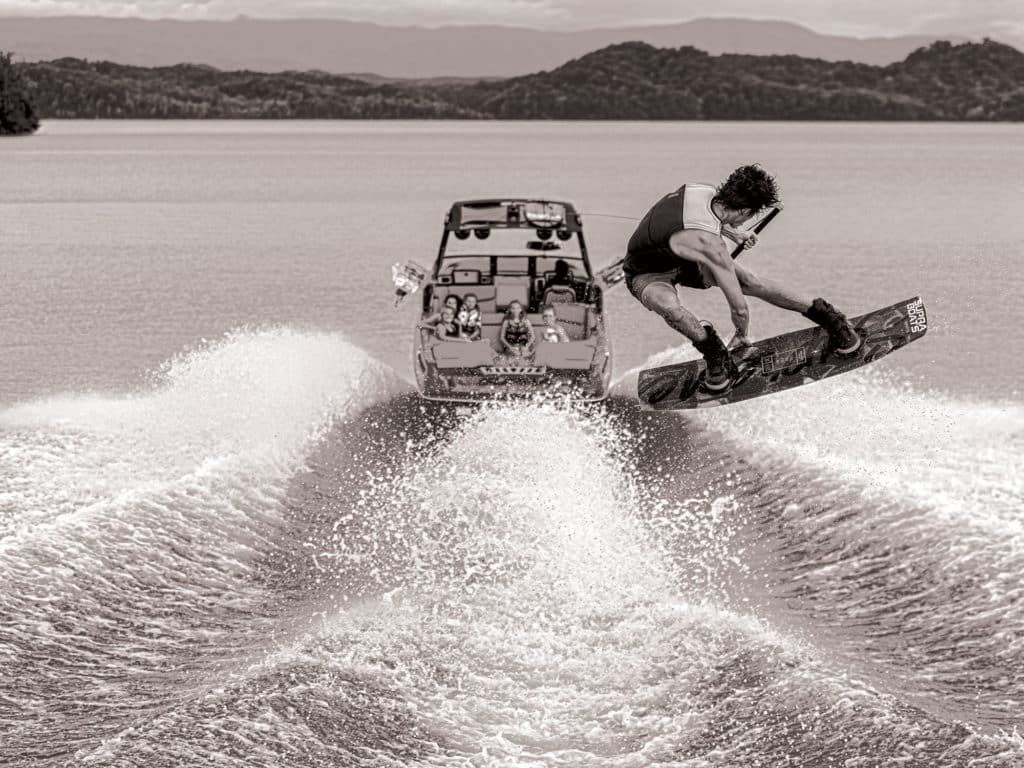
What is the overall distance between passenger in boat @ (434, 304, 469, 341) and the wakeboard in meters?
5.78

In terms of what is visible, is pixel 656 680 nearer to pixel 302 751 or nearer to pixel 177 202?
pixel 302 751

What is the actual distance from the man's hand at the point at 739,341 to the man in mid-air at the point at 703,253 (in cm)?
2

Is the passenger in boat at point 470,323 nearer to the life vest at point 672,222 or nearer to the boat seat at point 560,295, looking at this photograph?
the boat seat at point 560,295

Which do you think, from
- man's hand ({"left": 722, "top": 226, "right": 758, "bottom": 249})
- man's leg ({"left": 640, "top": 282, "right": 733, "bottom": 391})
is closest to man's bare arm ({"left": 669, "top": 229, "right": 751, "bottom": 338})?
man's hand ({"left": 722, "top": 226, "right": 758, "bottom": 249})

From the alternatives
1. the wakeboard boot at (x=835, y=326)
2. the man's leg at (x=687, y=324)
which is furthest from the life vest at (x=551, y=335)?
the wakeboard boot at (x=835, y=326)

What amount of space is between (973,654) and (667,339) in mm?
22865

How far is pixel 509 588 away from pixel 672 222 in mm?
3559

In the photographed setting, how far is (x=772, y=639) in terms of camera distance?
1069 centimetres

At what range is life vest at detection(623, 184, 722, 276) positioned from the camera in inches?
440

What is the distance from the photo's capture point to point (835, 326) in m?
12.8

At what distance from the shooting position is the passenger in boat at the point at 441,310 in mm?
19484

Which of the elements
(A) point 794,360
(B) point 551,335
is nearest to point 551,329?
(B) point 551,335

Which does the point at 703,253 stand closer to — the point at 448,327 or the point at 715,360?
the point at 715,360

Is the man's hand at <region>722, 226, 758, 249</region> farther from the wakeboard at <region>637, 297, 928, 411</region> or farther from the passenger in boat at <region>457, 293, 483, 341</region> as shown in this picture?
the passenger in boat at <region>457, 293, 483, 341</region>
